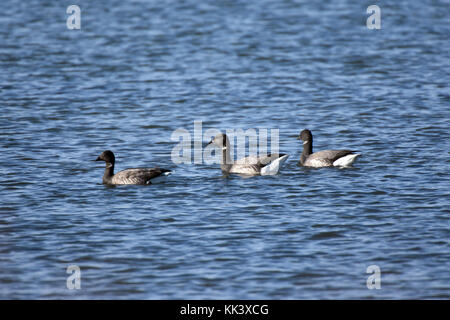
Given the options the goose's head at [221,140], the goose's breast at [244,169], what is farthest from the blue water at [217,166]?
the goose's head at [221,140]

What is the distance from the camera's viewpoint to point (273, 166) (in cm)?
1967

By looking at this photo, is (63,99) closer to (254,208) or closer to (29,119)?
(29,119)

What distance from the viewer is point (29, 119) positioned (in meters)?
26.0

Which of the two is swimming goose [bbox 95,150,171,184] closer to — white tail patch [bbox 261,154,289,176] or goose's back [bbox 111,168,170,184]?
goose's back [bbox 111,168,170,184]

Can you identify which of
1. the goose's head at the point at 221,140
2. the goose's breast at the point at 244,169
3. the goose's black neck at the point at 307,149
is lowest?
the goose's breast at the point at 244,169

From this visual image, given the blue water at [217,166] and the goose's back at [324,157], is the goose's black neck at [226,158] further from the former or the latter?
the goose's back at [324,157]

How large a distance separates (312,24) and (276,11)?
4903 millimetres

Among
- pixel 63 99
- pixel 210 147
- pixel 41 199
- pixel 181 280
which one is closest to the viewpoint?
pixel 181 280

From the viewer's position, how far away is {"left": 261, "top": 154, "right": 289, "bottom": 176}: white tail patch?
19.6 metres

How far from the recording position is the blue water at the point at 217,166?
537 inches

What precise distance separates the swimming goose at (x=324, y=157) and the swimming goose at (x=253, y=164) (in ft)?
3.12

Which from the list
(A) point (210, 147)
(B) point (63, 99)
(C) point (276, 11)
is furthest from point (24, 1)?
(A) point (210, 147)

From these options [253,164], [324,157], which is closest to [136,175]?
[253,164]

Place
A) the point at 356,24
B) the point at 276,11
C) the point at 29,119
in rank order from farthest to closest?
the point at 276,11 < the point at 356,24 < the point at 29,119
